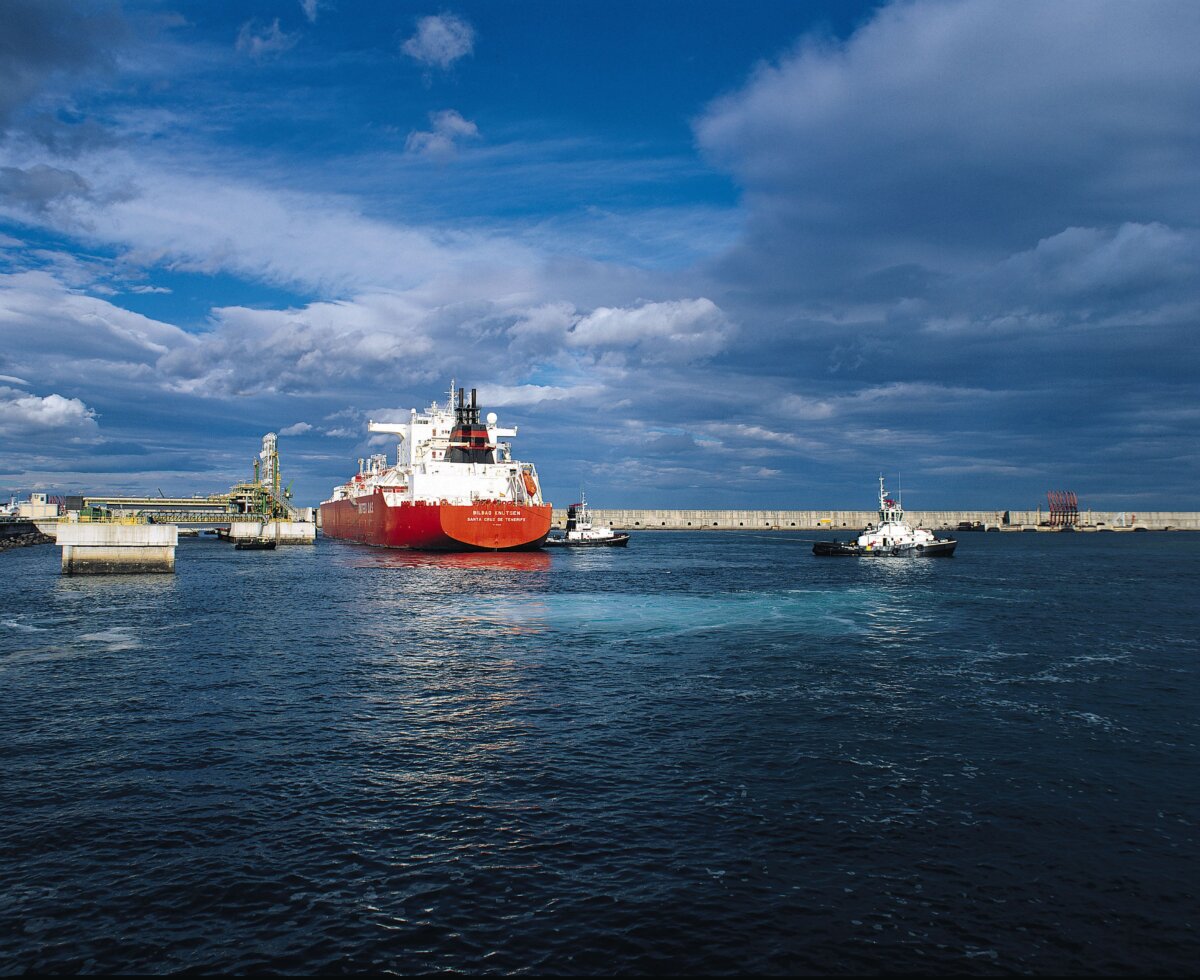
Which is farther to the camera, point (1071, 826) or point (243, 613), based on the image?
point (243, 613)

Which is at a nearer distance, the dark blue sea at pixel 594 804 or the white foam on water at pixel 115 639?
the dark blue sea at pixel 594 804

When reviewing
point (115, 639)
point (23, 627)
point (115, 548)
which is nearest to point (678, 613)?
point (115, 639)

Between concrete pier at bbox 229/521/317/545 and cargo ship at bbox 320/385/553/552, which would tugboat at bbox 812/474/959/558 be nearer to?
cargo ship at bbox 320/385/553/552

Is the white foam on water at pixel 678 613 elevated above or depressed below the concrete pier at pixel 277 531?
below

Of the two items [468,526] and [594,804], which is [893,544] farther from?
[594,804]

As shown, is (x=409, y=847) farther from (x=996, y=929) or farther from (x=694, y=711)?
(x=694, y=711)

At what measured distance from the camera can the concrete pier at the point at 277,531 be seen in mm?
121125

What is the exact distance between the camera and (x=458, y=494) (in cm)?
9244

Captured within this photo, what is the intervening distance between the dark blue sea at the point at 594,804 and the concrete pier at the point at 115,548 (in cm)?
3168

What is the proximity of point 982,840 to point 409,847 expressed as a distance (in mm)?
10520

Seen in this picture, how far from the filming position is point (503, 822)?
14938 mm

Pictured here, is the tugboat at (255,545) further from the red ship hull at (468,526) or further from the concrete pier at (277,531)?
the red ship hull at (468,526)

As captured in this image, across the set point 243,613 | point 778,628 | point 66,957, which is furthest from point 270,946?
point 243,613

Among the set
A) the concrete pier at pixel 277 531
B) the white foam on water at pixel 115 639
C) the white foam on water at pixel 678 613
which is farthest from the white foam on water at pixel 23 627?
the concrete pier at pixel 277 531
